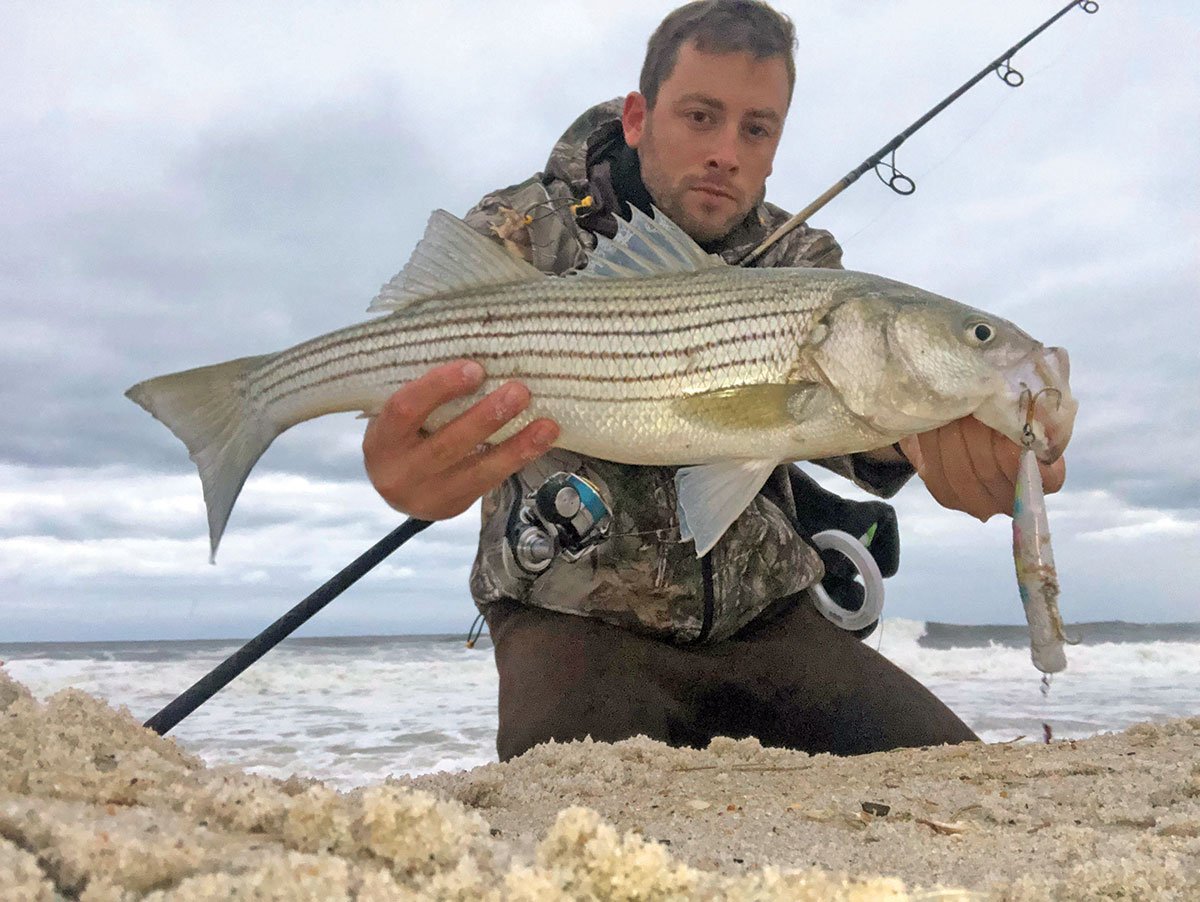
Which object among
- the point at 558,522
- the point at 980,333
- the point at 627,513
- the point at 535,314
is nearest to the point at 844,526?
the point at 627,513

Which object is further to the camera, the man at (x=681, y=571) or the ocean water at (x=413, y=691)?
the ocean water at (x=413, y=691)

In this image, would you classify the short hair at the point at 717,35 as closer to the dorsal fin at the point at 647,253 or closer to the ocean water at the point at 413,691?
the dorsal fin at the point at 647,253

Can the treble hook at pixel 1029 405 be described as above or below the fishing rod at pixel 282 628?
above

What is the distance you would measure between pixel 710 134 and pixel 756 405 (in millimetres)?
2001

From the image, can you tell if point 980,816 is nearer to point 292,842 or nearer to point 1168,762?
point 1168,762

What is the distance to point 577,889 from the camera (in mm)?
1188

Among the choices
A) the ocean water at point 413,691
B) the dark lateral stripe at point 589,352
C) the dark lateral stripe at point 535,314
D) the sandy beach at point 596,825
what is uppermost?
the dark lateral stripe at point 535,314

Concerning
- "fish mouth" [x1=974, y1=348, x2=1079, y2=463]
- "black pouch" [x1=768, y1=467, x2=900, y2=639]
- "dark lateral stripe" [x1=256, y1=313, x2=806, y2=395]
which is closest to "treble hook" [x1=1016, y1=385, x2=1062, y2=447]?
"fish mouth" [x1=974, y1=348, x2=1079, y2=463]

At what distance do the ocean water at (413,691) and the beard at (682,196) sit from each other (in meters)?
2.68

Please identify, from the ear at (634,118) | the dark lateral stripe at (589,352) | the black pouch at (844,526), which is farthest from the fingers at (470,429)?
the black pouch at (844,526)

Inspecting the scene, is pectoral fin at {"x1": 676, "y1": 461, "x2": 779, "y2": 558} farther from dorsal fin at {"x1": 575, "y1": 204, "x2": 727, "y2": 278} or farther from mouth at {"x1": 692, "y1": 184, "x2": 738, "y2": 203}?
mouth at {"x1": 692, "y1": 184, "x2": 738, "y2": 203}

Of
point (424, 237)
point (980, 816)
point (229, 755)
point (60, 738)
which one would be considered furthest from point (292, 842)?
point (229, 755)

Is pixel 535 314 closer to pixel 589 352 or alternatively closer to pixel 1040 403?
pixel 589 352

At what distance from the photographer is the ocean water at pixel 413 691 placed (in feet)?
27.9
